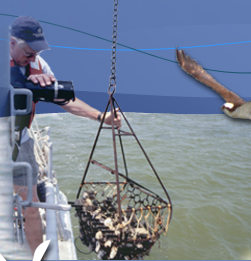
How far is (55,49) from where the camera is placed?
1.55 m

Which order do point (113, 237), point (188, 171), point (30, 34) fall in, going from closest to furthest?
point (30, 34)
point (113, 237)
point (188, 171)

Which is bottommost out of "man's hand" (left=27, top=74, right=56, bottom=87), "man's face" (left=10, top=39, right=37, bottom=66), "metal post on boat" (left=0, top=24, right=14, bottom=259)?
"metal post on boat" (left=0, top=24, right=14, bottom=259)

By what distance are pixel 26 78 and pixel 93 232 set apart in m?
0.80

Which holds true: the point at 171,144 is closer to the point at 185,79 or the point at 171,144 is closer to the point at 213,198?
the point at 213,198

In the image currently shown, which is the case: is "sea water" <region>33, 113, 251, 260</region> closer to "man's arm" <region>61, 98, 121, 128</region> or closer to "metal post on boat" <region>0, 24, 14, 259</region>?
"man's arm" <region>61, 98, 121, 128</region>

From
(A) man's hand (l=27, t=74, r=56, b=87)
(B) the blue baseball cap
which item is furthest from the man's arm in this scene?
(B) the blue baseball cap

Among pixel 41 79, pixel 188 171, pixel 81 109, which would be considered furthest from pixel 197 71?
pixel 188 171


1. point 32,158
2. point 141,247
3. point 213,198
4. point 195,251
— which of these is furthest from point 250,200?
point 32,158

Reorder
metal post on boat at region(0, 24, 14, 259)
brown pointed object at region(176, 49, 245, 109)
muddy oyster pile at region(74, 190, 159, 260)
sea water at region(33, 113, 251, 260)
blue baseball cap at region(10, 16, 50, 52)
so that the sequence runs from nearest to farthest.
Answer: metal post on boat at region(0, 24, 14, 259), blue baseball cap at region(10, 16, 50, 52), muddy oyster pile at region(74, 190, 159, 260), brown pointed object at region(176, 49, 245, 109), sea water at region(33, 113, 251, 260)

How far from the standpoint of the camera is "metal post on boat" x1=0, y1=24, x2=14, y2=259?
892mm

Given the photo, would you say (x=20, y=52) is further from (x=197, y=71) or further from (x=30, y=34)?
(x=197, y=71)

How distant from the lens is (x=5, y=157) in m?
0.90

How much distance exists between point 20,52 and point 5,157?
47cm

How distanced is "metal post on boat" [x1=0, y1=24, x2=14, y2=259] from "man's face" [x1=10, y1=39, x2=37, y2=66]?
0.17m
